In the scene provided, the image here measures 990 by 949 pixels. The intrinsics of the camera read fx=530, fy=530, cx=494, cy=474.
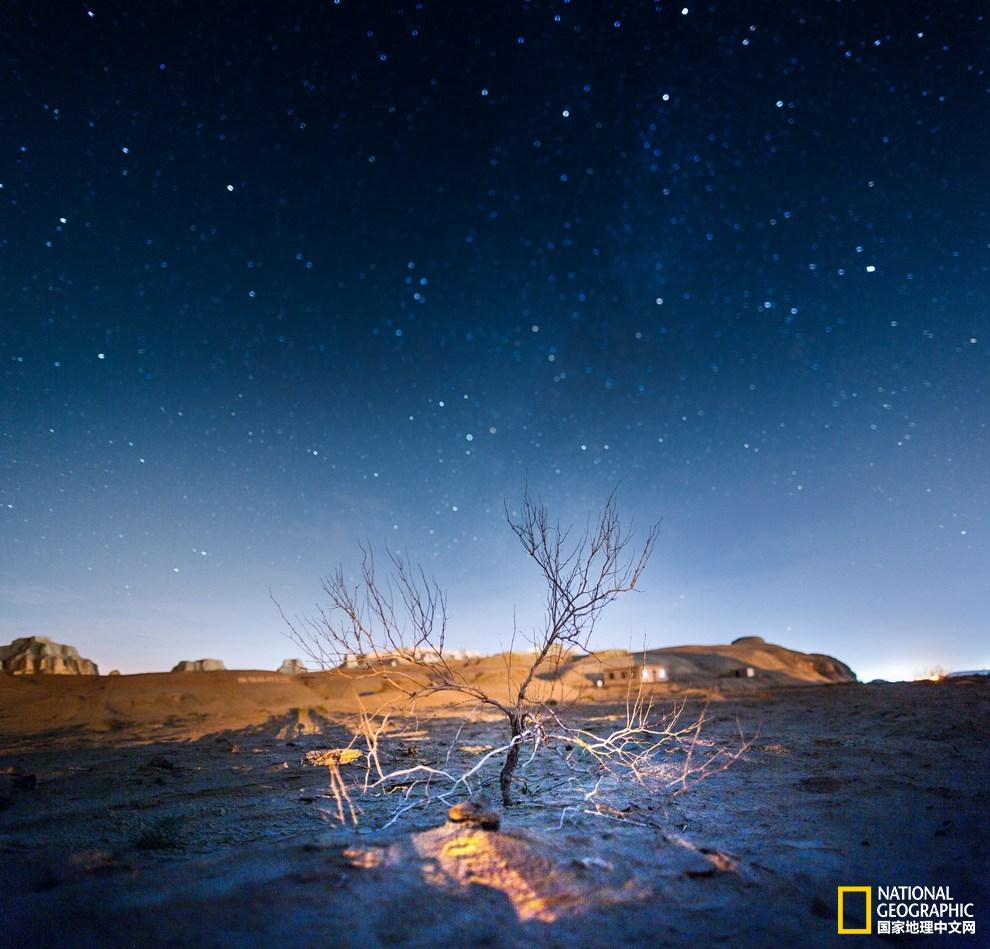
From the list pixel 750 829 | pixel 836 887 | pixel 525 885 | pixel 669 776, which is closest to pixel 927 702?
pixel 669 776

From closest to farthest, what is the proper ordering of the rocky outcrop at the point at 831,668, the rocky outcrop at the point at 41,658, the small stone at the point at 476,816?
the small stone at the point at 476,816, the rocky outcrop at the point at 41,658, the rocky outcrop at the point at 831,668

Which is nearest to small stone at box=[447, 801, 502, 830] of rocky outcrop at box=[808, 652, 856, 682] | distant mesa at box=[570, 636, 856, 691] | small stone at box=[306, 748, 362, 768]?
small stone at box=[306, 748, 362, 768]

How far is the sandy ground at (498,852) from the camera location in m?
3.12

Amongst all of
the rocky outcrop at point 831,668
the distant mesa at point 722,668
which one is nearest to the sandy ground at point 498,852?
the distant mesa at point 722,668

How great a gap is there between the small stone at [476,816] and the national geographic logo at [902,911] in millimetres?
2361

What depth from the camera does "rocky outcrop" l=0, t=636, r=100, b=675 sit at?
2153 cm

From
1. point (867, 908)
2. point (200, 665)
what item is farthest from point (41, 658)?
point (867, 908)

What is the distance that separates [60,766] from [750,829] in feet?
32.3

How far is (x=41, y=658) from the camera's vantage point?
2262 centimetres

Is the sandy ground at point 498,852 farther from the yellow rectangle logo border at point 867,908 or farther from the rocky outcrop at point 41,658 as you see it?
the rocky outcrop at point 41,658

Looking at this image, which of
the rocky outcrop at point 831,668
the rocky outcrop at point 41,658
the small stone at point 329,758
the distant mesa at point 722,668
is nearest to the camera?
the small stone at point 329,758

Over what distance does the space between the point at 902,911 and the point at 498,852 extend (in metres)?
2.76

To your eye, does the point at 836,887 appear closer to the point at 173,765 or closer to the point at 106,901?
the point at 106,901

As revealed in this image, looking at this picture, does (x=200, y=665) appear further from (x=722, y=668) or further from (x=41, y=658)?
(x=722, y=668)
